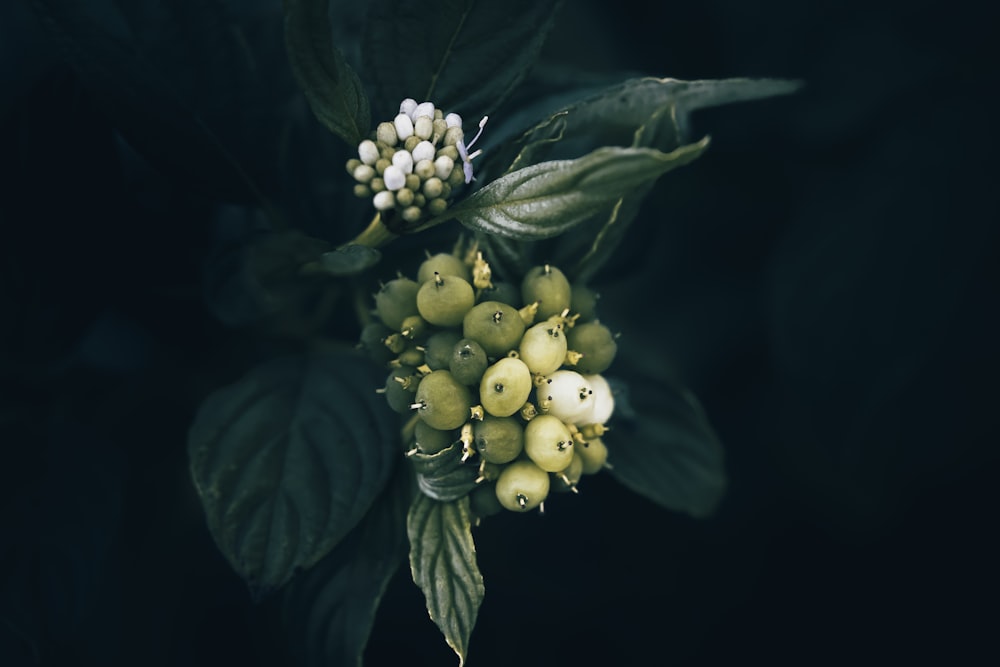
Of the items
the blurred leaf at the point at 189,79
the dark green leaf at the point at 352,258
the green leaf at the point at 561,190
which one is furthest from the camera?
the blurred leaf at the point at 189,79

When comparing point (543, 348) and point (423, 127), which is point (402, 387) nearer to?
point (543, 348)

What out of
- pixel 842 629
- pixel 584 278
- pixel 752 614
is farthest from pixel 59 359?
pixel 842 629

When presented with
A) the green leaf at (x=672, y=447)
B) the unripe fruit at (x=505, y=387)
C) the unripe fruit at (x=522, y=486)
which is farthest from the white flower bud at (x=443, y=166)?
the green leaf at (x=672, y=447)

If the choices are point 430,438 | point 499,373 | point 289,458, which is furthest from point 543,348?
point 289,458

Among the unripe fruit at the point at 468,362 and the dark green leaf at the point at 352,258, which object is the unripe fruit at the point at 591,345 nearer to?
the unripe fruit at the point at 468,362

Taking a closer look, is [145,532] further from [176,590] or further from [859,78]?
[859,78]

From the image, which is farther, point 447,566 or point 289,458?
point 289,458

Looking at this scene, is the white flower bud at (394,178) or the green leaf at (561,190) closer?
the green leaf at (561,190)
